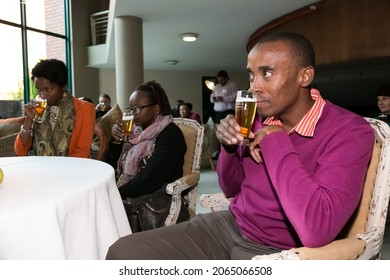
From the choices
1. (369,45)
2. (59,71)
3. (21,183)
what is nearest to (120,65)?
(59,71)

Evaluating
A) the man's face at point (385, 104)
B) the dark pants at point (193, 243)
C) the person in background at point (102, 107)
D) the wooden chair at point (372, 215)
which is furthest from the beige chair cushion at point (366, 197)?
the person in background at point (102, 107)

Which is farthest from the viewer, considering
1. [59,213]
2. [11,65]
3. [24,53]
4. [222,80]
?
[24,53]

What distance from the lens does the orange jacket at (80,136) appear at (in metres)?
2.26

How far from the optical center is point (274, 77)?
3.47 feet

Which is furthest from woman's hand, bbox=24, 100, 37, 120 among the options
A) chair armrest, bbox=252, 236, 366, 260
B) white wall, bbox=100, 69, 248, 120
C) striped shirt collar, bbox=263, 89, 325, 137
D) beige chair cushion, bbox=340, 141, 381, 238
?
white wall, bbox=100, 69, 248, 120

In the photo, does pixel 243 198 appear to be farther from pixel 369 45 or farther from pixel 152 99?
pixel 369 45

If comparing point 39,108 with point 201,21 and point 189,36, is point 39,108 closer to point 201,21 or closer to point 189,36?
point 201,21

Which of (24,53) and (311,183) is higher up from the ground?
(24,53)

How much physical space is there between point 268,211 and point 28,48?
8243 mm

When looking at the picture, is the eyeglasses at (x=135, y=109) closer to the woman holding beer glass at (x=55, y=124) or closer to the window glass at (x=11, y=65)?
the woman holding beer glass at (x=55, y=124)

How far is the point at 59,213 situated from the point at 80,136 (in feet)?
4.55

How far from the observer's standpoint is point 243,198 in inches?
47.9

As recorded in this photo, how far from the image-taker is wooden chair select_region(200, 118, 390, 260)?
3.01 ft

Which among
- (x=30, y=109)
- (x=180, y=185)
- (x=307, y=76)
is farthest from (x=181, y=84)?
(x=307, y=76)
